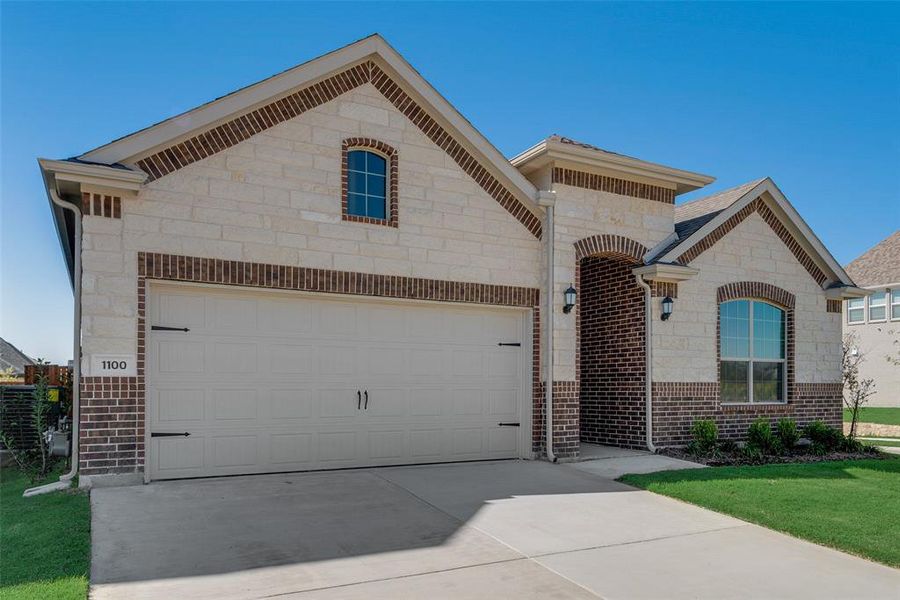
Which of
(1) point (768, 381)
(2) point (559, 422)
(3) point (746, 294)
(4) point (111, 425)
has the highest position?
(3) point (746, 294)

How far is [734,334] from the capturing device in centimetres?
1406

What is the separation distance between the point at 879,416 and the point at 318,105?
79.4 ft

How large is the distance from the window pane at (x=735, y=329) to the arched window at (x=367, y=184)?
7542 mm

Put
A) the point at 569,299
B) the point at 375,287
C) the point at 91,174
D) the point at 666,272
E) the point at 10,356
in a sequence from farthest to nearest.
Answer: the point at 10,356 < the point at 666,272 < the point at 569,299 < the point at 375,287 < the point at 91,174

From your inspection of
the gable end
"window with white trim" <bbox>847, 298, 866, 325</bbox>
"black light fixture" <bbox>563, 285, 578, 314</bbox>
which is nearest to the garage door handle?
"black light fixture" <bbox>563, 285, 578, 314</bbox>

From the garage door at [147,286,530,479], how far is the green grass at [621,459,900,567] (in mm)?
2820

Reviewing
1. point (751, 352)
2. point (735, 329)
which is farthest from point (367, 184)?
point (751, 352)

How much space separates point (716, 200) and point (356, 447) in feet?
32.9

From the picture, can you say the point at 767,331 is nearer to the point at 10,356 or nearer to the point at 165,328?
the point at 165,328

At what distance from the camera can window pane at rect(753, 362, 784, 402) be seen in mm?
14273

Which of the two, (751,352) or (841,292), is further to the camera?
(841,292)

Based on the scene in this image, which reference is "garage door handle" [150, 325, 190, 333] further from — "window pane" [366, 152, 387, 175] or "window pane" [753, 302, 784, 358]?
"window pane" [753, 302, 784, 358]

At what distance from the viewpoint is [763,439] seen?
13.1 metres

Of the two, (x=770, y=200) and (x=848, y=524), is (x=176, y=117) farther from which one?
(x=770, y=200)
